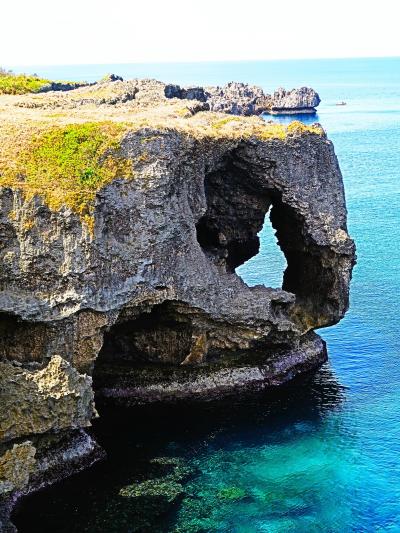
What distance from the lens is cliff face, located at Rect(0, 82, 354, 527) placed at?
3055 centimetres

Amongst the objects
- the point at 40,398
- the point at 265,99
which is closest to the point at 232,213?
the point at 40,398

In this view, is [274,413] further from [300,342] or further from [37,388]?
[37,388]

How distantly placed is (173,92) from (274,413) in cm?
4353

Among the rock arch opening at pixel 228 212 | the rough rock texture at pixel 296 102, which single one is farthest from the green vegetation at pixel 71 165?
the rough rock texture at pixel 296 102

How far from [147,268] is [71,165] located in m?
5.91

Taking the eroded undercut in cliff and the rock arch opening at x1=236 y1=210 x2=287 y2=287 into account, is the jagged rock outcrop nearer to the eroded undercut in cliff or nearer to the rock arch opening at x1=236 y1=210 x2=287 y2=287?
the rock arch opening at x1=236 y1=210 x2=287 y2=287

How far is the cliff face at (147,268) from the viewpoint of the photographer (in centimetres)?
3055

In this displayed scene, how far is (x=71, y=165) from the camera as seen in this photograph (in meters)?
32.4

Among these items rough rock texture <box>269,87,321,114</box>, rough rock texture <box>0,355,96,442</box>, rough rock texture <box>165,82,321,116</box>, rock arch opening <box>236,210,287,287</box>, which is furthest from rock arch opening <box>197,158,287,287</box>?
rough rock texture <box>269,87,321,114</box>

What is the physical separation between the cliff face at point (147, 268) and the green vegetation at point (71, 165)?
0.22 feet

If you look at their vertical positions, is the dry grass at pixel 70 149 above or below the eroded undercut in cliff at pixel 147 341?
above

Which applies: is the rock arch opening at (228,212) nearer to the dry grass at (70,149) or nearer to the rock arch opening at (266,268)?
the dry grass at (70,149)

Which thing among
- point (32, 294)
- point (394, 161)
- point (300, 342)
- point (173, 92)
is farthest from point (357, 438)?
point (394, 161)

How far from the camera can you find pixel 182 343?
128 ft
